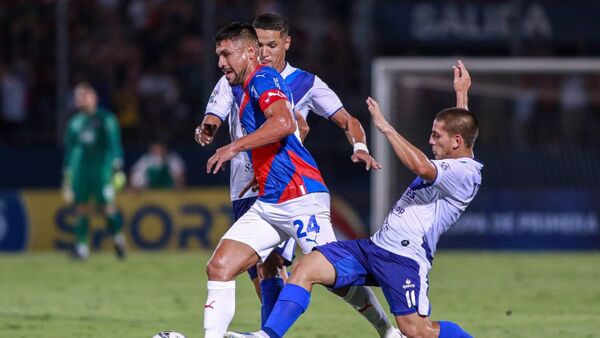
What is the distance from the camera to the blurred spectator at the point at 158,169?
843 inches

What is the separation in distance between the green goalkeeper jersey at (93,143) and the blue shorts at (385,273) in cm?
1123

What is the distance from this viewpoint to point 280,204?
804 cm

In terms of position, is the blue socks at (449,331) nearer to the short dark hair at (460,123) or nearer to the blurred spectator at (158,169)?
the short dark hair at (460,123)

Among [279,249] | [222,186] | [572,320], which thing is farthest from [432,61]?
[279,249]

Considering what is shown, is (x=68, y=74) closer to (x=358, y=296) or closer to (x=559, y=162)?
(x=559, y=162)

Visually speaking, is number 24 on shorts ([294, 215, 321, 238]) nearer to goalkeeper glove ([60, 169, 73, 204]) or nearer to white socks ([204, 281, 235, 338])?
white socks ([204, 281, 235, 338])

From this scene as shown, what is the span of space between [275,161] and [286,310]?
1.06 metres

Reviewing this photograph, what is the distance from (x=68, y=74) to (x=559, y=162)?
28.0ft

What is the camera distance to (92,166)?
19.0 meters

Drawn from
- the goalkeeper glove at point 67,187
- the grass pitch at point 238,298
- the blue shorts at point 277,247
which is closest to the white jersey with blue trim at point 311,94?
the blue shorts at point 277,247

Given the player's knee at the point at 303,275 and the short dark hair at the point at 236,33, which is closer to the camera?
the player's knee at the point at 303,275

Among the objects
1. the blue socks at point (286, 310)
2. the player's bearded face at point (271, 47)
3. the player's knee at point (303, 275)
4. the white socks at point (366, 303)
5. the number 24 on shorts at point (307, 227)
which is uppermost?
the player's bearded face at point (271, 47)

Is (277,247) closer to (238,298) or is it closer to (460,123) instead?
(460,123)

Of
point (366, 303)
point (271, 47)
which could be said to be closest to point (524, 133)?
point (271, 47)
